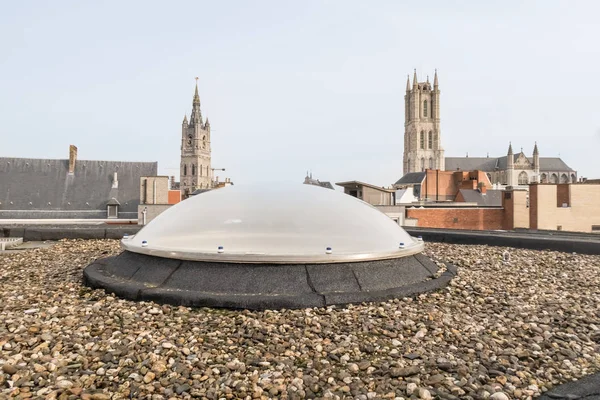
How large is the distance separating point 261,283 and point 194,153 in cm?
12965

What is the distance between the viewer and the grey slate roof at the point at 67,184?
A: 33844mm

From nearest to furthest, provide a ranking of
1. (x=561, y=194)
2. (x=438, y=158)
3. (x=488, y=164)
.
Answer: (x=561, y=194)
(x=488, y=164)
(x=438, y=158)

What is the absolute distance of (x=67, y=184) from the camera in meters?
Answer: 35.1

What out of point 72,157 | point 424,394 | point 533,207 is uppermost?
point 72,157

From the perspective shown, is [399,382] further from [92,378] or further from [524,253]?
[524,253]

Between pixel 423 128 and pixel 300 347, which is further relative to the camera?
pixel 423 128

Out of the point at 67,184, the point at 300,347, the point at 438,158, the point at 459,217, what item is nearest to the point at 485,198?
the point at 459,217

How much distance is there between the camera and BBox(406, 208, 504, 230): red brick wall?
1233 inches

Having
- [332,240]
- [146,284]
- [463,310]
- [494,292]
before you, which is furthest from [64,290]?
[494,292]

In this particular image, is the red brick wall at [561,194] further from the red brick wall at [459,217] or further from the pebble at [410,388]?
the pebble at [410,388]

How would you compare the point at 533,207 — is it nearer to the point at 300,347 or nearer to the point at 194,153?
the point at 300,347

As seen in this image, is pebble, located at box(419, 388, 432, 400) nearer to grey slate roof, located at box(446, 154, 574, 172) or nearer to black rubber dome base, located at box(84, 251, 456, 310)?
black rubber dome base, located at box(84, 251, 456, 310)

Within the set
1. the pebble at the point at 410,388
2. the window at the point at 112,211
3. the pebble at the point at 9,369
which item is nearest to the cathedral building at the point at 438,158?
the window at the point at 112,211

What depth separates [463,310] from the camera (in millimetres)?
5934
